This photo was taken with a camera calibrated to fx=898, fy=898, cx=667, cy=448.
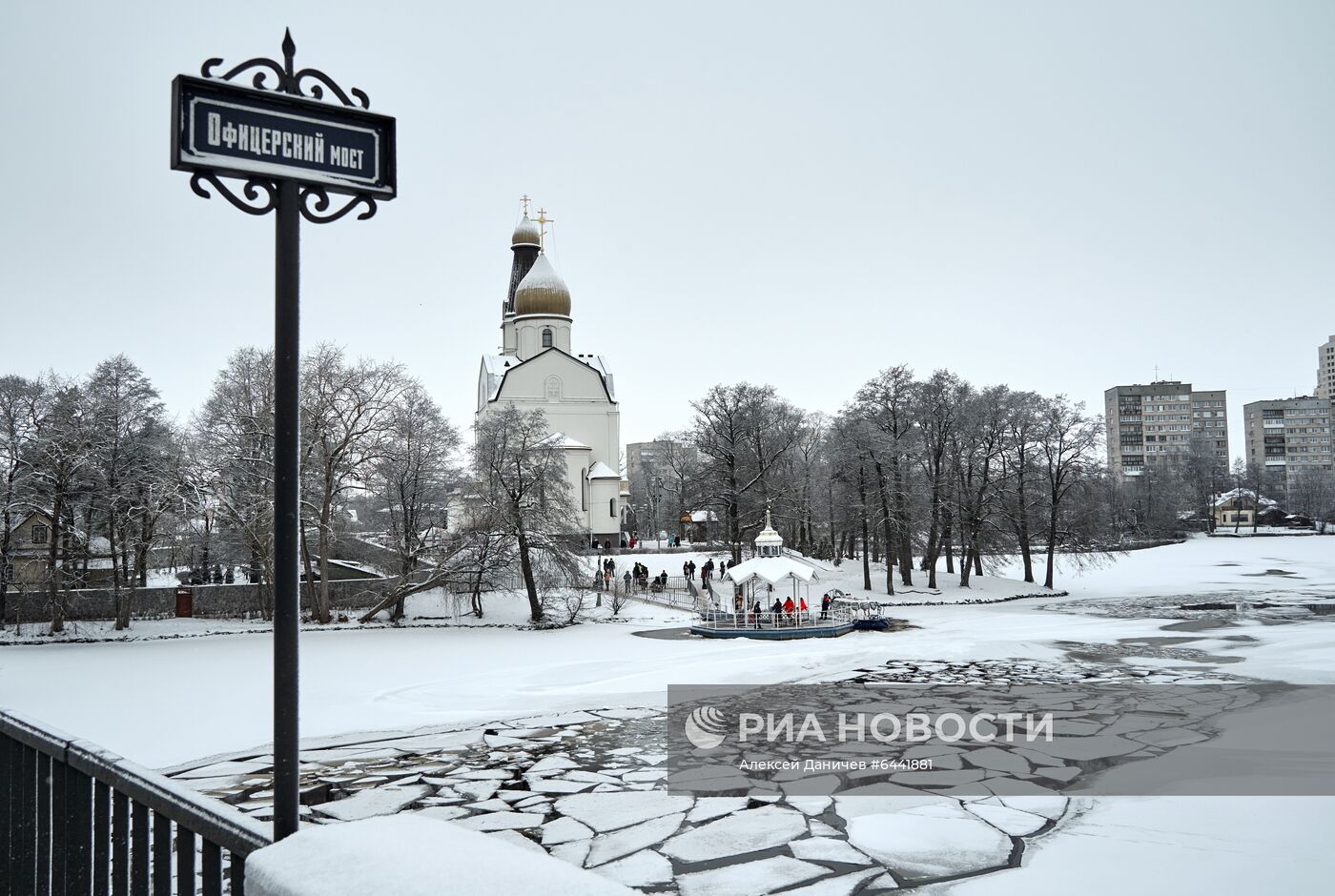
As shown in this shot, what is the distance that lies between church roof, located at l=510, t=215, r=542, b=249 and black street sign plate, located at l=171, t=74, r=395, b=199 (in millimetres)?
74533

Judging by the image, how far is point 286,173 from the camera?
11.9ft

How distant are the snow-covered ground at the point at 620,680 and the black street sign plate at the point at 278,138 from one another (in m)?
6.88

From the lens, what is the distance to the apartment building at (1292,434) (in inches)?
6009

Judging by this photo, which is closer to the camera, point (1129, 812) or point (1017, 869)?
point (1017, 869)

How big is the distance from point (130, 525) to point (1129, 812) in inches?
1355

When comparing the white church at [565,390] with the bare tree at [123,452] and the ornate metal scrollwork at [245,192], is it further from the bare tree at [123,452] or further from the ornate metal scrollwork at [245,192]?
the ornate metal scrollwork at [245,192]

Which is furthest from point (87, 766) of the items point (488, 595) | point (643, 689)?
point (488, 595)

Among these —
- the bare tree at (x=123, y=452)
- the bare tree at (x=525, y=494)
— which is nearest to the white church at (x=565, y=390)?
the bare tree at (x=525, y=494)

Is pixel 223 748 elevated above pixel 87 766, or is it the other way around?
pixel 87 766

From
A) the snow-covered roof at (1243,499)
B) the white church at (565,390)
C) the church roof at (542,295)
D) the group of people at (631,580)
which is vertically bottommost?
the group of people at (631,580)

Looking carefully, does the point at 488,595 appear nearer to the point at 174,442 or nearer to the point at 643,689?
the point at 174,442

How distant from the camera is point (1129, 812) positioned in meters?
8.87

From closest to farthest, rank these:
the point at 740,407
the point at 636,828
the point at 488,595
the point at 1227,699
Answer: the point at 636,828, the point at 1227,699, the point at 488,595, the point at 740,407

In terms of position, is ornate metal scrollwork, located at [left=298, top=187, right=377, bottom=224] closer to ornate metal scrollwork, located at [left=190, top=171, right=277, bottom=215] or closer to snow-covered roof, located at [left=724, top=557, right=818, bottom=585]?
ornate metal scrollwork, located at [left=190, top=171, right=277, bottom=215]
